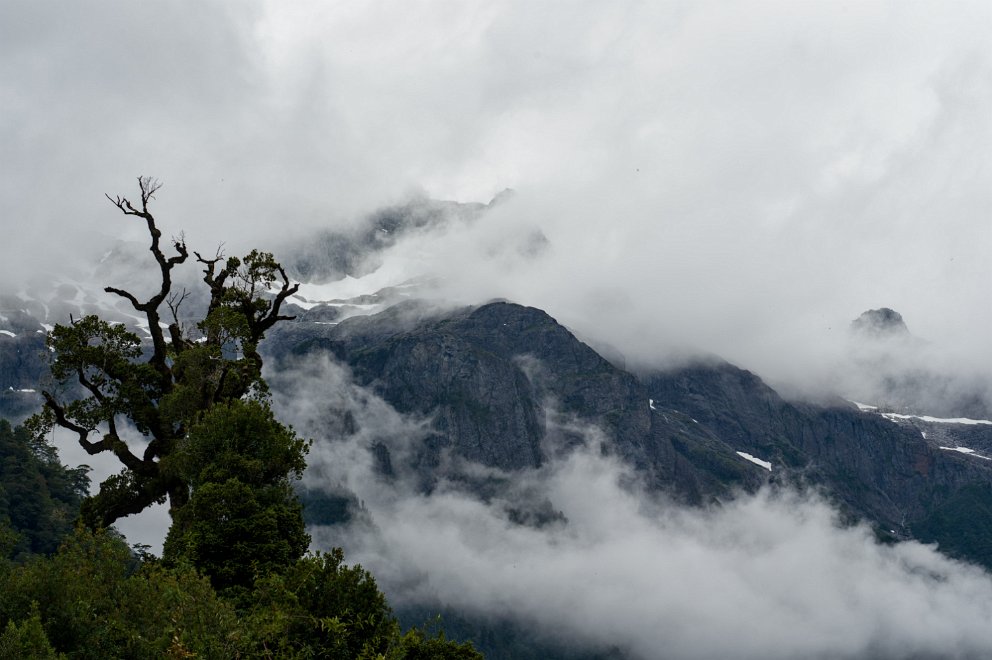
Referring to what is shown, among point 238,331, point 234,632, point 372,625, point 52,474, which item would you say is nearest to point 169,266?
point 238,331

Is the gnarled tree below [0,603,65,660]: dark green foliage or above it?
above

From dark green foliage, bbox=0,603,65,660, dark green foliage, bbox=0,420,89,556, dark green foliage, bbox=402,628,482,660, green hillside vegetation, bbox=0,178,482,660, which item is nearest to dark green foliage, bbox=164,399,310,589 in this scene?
green hillside vegetation, bbox=0,178,482,660

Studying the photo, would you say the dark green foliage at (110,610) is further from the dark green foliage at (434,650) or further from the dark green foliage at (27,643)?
the dark green foliage at (434,650)

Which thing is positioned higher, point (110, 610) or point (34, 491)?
point (34, 491)

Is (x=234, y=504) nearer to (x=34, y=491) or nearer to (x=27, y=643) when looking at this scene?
(x=27, y=643)

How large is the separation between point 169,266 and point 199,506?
33.9 ft

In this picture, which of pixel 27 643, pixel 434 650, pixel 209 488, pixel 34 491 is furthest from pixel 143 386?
pixel 34 491

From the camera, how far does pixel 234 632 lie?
82.2 feet

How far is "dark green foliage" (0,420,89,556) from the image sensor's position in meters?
138

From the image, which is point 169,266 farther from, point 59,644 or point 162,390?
point 59,644

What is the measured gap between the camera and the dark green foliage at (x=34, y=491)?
13762 centimetres

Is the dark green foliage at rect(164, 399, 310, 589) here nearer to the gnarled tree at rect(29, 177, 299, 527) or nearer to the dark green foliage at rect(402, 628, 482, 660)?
the gnarled tree at rect(29, 177, 299, 527)

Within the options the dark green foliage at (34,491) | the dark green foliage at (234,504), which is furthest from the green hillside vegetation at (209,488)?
the dark green foliage at (34,491)

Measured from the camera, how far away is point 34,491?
480 ft
